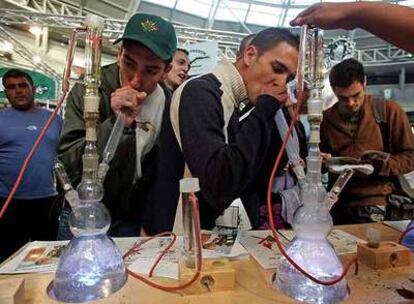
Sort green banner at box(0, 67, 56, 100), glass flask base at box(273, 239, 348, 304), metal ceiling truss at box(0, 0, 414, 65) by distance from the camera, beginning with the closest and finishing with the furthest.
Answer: glass flask base at box(273, 239, 348, 304)
green banner at box(0, 67, 56, 100)
metal ceiling truss at box(0, 0, 414, 65)

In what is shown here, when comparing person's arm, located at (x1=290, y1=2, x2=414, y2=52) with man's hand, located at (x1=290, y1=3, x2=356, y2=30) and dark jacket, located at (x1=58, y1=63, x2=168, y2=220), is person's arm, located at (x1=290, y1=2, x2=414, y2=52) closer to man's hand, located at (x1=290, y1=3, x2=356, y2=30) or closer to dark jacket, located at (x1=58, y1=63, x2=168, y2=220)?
man's hand, located at (x1=290, y1=3, x2=356, y2=30)

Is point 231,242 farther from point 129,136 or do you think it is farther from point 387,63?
point 387,63

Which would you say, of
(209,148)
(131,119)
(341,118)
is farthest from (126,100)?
(341,118)

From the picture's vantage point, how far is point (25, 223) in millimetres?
1975

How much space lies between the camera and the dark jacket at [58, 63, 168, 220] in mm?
914

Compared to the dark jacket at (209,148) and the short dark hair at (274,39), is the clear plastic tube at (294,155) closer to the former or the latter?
the dark jacket at (209,148)

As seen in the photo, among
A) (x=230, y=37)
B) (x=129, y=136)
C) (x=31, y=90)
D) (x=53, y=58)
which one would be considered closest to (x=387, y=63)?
(x=230, y=37)

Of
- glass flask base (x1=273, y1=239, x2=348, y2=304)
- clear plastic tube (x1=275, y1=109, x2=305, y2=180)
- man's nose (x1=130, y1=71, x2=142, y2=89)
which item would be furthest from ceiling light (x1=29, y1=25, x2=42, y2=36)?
glass flask base (x1=273, y1=239, x2=348, y2=304)

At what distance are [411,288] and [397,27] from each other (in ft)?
1.56

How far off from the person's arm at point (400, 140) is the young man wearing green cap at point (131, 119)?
1.01 meters

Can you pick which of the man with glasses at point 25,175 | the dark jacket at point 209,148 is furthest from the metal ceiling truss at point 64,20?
the dark jacket at point 209,148

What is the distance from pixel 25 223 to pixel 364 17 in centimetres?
200

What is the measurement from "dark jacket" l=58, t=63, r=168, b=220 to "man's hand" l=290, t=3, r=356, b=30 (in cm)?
52

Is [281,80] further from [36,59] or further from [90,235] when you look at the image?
[36,59]
